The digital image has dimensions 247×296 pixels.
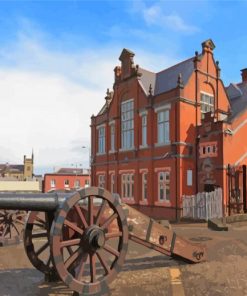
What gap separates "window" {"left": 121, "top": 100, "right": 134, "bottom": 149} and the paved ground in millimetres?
16915

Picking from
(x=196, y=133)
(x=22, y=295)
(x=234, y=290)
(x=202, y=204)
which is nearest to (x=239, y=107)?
(x=196, y=133)

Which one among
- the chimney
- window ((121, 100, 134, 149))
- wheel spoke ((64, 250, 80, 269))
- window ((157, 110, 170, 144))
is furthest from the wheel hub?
the chimney

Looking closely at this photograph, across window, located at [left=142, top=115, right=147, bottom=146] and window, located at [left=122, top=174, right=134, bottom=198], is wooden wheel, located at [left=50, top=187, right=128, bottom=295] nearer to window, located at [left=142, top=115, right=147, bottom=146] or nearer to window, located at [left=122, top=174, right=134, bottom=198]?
window, located at [left=142, top=115, right=147, bottom=146]

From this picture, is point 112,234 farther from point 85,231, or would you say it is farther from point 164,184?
point 164,184

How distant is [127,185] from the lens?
27875 millimetres

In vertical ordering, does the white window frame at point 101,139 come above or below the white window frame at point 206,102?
below

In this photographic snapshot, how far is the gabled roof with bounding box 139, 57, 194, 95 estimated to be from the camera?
1004 inches

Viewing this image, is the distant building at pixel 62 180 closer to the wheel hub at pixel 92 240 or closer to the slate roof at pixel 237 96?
the slate roof at pixel 237 96

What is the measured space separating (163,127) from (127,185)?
18.5ft

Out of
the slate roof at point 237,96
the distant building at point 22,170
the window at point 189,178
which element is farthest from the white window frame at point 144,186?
the distant building at point 22,170

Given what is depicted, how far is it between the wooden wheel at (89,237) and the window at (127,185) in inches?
779

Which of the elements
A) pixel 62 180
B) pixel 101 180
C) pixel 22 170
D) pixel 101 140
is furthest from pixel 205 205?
pixel 22 170

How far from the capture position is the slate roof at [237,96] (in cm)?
2709

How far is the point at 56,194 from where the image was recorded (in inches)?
259
